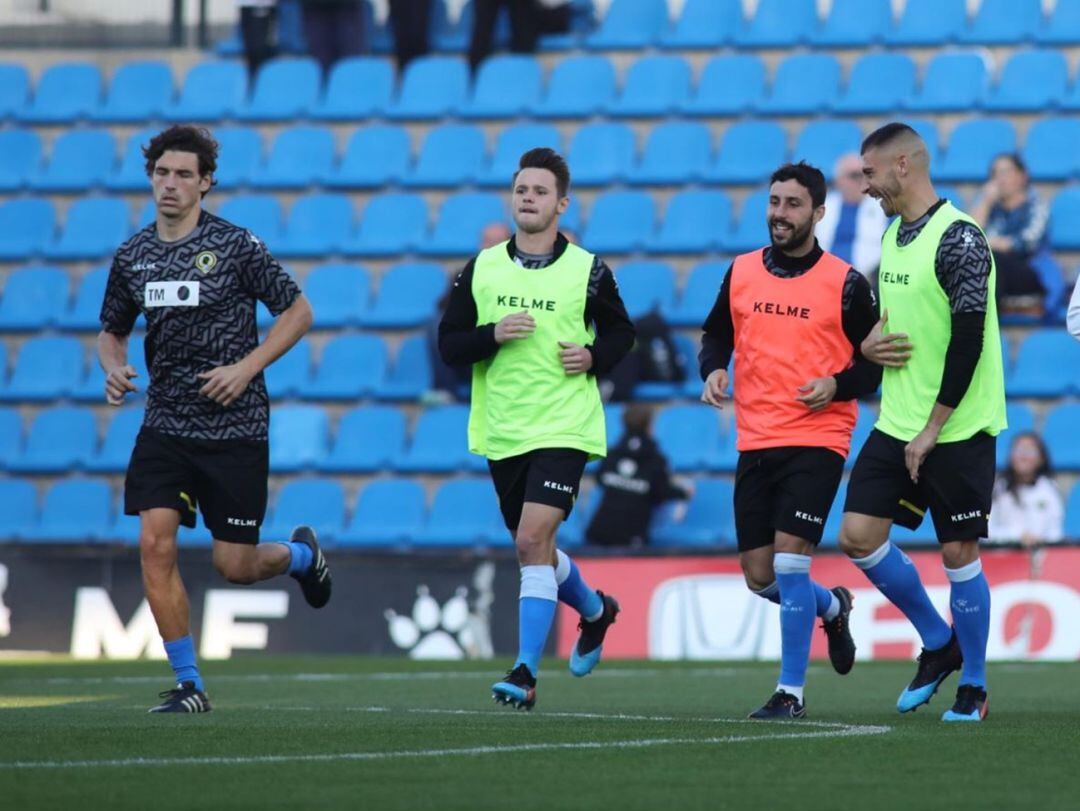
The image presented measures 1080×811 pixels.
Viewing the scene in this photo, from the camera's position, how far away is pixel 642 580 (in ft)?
44.6

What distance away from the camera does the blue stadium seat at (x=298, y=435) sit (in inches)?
639

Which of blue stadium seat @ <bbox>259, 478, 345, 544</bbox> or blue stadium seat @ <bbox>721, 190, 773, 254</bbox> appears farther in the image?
blue stadium seat @ <bbox>721, 190, 773, 254</bbox>

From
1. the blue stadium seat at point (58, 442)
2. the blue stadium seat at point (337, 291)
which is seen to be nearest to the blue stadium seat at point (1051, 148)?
the blue stadium seat at point (337, 291)

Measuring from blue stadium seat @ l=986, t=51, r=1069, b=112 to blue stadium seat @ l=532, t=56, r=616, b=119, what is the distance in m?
3.35

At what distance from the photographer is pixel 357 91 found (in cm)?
1848

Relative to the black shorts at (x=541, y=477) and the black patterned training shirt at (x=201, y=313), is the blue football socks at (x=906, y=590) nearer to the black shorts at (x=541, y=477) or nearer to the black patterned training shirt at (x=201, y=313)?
the black shorts at (x=541, y=477)

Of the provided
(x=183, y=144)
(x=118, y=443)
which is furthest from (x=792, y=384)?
(x=118, y=443)

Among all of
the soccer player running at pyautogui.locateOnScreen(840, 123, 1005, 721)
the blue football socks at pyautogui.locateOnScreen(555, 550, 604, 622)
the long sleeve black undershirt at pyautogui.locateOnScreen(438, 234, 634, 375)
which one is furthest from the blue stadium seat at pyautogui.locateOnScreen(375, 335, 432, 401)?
the soccer player running at pyautogui.locateOnScreen(840, 123, 1005, 721)

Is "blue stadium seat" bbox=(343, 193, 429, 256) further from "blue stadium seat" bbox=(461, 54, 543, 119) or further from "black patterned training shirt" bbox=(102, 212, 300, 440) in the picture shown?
"black patterned training shirt" bbox=(102, 212, 300, 440)

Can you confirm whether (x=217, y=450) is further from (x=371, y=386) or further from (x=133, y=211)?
(x=133, y=211)

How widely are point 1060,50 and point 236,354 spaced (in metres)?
11.1

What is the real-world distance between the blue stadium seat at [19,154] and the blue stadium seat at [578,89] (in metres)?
4.88

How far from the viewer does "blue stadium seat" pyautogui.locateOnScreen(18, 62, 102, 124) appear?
19.2m

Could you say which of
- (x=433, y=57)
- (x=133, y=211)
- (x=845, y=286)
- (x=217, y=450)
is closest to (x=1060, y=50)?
(x=433, y=57)
